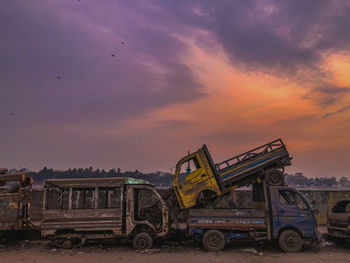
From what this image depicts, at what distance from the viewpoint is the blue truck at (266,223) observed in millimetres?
9250

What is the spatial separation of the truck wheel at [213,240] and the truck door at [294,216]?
5.88ft

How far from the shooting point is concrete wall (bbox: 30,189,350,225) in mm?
14117

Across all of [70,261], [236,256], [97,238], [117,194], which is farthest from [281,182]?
[70,261]

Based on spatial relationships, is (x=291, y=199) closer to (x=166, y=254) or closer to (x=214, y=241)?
(x=214, y=241)

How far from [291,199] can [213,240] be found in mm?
3052

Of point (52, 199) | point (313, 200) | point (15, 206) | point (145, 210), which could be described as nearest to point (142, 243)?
point (145, 210)

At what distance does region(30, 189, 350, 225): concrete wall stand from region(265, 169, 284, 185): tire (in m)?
4.64

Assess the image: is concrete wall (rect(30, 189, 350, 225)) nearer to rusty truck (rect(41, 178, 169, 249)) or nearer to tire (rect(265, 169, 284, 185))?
tire (rect(265, 169, 284, 185))

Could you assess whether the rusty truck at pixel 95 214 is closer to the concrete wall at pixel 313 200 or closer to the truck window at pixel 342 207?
the concrete wall at pixel 313 200

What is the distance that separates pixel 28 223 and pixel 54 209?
1976mm

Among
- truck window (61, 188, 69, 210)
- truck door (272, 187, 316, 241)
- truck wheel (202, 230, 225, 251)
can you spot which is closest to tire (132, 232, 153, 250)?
truck wheel (202, 230, 225, 251)

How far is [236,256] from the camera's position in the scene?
8766 mm

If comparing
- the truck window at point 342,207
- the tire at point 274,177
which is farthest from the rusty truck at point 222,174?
the truck window at point 342,207

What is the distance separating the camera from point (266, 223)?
30.9ft
